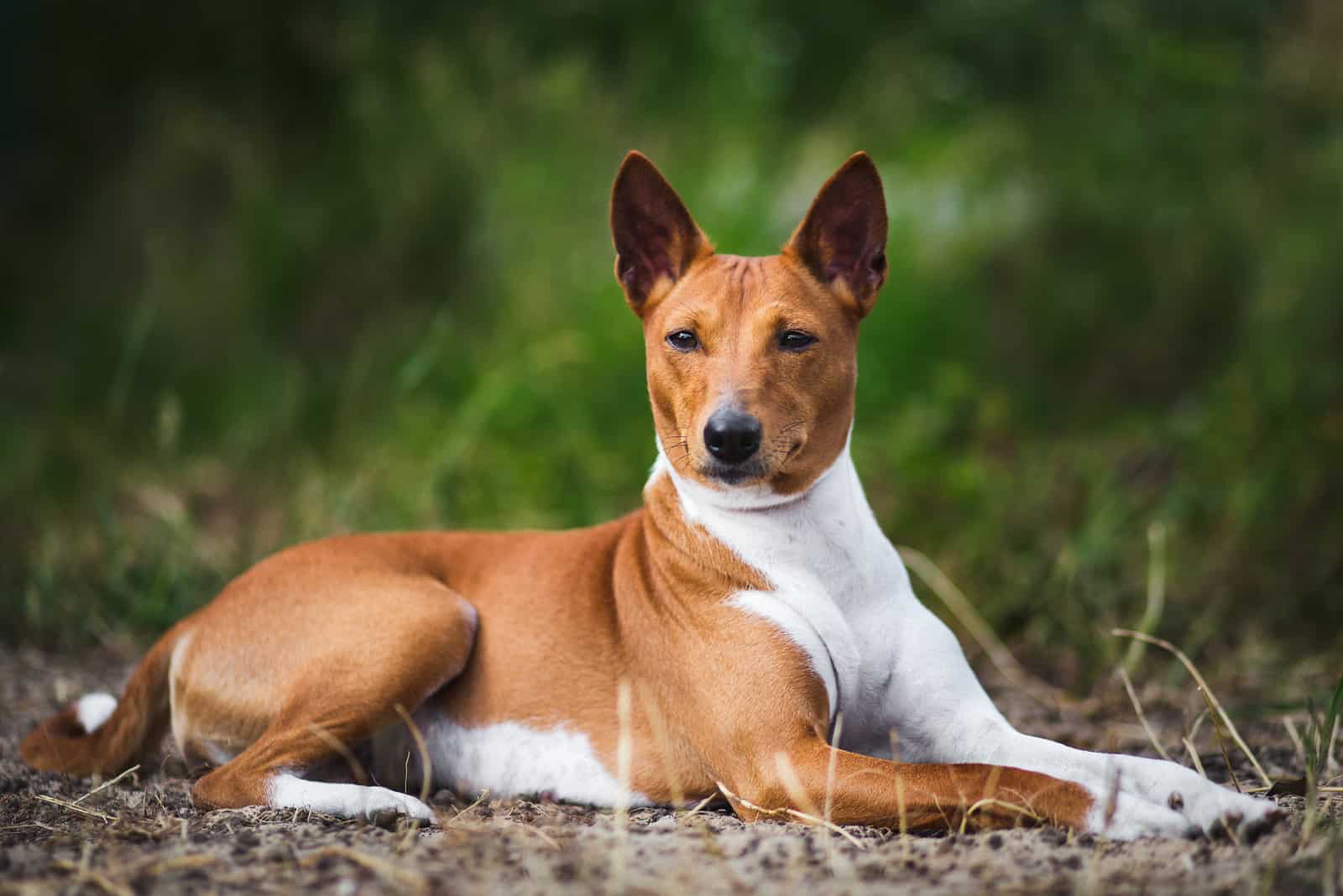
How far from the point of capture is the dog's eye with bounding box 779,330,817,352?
11.7 ft

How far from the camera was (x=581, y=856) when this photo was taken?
285cm

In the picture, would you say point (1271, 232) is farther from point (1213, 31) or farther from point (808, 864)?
point (808, 864)

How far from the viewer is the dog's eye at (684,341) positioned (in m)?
3.63

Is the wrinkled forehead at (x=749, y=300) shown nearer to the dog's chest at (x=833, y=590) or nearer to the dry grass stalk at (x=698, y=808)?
the dog's chest at (x=833, y=590)

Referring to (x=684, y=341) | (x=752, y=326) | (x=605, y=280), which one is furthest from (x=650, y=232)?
(x=605, y=280)

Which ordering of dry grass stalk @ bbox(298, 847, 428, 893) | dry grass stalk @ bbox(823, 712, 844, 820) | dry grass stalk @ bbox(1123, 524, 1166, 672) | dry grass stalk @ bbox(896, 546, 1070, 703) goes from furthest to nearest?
dry grass stalk @ bbox(896, 546, 1070, 703) < dry grass stalk @ bbox(1123, 524, 1166, 672) < dry grass stalk @ bbox(823, 712, 844, 820) < dry grass stalk @ bbox(298, 847, 428, 893)

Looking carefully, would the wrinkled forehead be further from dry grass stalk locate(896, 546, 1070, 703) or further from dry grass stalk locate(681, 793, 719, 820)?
dry grass stalk locate(896, 546, 1070, 703)

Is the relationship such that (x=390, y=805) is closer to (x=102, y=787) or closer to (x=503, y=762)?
(x=503, y=762)

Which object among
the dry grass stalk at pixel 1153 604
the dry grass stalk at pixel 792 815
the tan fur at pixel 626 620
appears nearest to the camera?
the dry grass stalk at pixel 792 815

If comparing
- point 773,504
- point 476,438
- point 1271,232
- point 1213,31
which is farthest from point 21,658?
point 1213,31

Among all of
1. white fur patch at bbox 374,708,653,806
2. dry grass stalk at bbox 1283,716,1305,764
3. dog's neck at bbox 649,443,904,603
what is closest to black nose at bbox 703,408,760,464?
dog's neck at bbox 649,443,904,603

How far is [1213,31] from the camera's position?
1067 centimetres

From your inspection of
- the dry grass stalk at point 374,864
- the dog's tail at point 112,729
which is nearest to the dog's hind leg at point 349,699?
the dog's tail at point 112,729

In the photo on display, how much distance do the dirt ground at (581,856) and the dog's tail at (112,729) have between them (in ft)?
0.94
